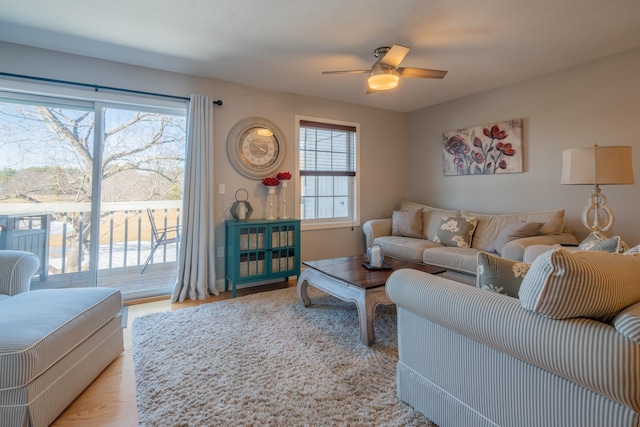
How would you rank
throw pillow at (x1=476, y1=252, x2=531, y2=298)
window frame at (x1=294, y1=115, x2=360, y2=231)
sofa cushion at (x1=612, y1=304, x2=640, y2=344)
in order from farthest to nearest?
window frame at (x1=294, y1=115, x2=360, y2=231) → throw pillow at (x1=476, y1=252, x2=531, y2=298) → sofa cushion at (x1=612, y1=304, x2=640, y2=344)

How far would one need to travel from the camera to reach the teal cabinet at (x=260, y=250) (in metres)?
3.37

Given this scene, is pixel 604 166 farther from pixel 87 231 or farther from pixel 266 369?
pixel 87 231

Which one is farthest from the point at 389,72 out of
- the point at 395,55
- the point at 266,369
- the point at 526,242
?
the point at 266,369

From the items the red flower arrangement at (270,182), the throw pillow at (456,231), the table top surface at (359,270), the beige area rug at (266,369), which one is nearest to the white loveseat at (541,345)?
the beige area rug at (266,369)

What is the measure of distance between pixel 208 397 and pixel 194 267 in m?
1.87

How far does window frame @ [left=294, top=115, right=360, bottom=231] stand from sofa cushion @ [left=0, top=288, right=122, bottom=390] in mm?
2493

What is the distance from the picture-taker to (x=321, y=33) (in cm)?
254

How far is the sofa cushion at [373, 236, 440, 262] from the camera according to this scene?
3.69 m

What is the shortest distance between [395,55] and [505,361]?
225 cm

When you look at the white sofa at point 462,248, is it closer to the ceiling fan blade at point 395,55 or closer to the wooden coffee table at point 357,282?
the wooden coffee table at point 357,282

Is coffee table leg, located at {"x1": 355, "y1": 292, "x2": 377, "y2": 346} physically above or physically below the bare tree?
below

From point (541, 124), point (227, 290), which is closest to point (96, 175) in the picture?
point (227, 290)

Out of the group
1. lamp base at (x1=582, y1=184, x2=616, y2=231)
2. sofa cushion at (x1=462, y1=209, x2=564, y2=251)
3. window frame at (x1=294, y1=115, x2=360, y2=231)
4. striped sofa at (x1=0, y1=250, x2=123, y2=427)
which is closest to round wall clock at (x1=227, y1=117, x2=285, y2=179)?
window frame at (x1=294, y1=115, x2=360, y2=231)

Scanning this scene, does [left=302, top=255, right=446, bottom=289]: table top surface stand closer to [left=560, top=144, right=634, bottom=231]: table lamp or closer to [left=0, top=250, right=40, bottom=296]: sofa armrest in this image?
[left=560, top=144, right=634, bottom=231]: table lamp
